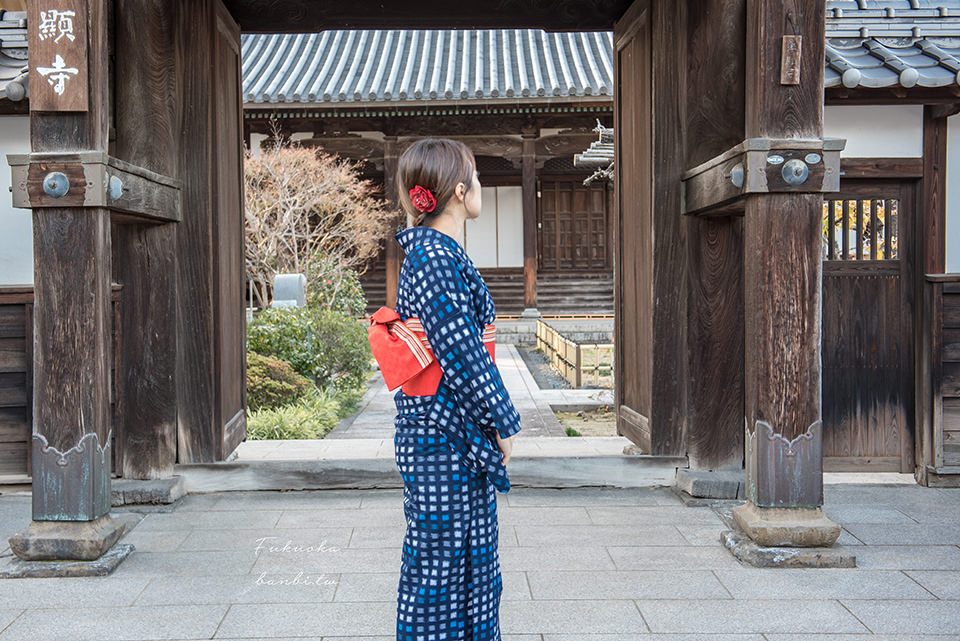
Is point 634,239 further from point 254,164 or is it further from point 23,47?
point 254,164

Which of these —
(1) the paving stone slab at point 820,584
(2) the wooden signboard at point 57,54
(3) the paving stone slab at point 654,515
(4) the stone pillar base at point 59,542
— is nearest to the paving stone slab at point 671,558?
(1) the paving stone slab at point 820,584

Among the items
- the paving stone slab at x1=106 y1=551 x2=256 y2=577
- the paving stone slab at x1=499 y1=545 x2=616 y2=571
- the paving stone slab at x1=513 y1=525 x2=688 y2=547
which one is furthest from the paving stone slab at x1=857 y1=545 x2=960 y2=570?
the paving stone slab at x1=106 y1=551 x2=256 y2=577

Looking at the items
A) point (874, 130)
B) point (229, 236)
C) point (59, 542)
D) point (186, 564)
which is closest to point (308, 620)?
point (186, 564)

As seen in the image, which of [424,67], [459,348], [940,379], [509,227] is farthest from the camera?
[509,227]

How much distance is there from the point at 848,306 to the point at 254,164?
402 inches

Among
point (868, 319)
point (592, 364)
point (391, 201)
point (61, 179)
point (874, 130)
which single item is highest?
point (391, 201)

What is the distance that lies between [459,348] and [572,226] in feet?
53.8

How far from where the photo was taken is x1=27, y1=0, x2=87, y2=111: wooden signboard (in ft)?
12.6

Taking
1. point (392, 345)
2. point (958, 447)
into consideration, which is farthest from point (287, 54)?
point (392, 345)

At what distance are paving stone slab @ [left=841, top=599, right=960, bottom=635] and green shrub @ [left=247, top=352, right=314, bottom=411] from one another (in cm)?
630

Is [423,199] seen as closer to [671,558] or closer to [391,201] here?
[671,558]

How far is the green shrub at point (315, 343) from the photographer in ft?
32.0

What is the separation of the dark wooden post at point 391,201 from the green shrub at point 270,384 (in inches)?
258

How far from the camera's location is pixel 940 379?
5422mm
